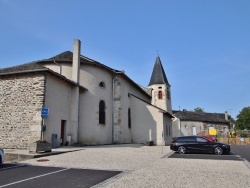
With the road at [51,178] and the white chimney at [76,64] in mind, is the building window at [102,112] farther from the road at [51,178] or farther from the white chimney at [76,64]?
the road at [51,178]

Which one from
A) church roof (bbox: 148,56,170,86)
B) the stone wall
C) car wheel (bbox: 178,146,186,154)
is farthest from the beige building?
the stone wall

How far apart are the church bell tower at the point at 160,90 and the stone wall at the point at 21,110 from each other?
914 inches

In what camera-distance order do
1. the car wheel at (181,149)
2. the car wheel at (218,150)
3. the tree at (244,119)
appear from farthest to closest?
the tree at (244,119) < the car wheel at (181,149) < the car wheel at (218,150)

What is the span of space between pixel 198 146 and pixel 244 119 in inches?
2526

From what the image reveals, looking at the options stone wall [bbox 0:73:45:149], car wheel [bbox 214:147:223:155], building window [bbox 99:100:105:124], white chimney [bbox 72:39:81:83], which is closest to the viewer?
car wheel [bbox 214:147:223:155]

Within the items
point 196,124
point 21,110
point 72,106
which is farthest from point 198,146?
point 196,124

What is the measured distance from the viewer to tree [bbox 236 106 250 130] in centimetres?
7007

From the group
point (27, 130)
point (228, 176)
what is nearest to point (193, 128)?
point (27, 130)

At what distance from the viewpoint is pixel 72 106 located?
18875 millimetres

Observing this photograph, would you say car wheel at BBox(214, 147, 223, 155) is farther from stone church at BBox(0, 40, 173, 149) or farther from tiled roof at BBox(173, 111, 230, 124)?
tiled roof at BBox(173, 111, 230, 124)

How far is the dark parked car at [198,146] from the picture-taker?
15.0m

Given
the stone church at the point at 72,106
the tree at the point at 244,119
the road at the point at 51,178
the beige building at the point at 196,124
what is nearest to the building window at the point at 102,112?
the stone church at the point at 72,106

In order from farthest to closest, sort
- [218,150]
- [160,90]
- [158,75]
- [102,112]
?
[158,75]
[160,90]
[102,112]
[218,150]

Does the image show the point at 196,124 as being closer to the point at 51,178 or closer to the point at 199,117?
the point at 199,117
